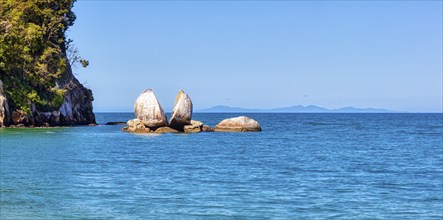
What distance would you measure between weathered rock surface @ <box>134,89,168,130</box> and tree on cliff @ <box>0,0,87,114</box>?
14947mm

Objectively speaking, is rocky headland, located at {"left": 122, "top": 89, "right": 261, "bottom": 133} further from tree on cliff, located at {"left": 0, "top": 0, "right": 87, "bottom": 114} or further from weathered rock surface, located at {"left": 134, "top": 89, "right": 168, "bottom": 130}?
tree on cliff, located at {"left": 0, "top": 0, "right": 87, "bottom": 114}

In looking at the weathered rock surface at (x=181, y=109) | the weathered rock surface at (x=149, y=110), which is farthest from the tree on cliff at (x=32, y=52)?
the weathered rock surface at (x=181, y=109)

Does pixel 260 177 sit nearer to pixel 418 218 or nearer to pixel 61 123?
pixel 418 218

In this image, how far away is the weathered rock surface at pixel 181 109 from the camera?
5691 cm

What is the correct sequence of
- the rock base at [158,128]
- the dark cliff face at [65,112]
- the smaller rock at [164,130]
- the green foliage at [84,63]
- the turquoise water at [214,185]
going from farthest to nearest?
the green foliage at [84,63] → the dark cliff face at [65,112] → the rock base at [158,128] → the smaller rock at [164,130] → the turquoise water at [214,185]

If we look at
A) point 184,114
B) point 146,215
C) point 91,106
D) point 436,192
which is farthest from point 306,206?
point 91,106

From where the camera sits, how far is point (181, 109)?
187 feet

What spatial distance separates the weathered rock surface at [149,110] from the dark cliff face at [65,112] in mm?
14957

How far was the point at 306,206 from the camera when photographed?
17.0 metres

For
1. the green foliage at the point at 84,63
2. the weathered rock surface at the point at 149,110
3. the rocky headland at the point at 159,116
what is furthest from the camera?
the green foliage at the point at 84,63

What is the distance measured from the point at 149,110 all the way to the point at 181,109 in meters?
3.15

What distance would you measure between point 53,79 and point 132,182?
5181cm

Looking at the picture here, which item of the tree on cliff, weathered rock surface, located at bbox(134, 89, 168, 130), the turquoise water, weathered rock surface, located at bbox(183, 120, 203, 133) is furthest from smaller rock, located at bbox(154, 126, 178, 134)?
the turquoise water

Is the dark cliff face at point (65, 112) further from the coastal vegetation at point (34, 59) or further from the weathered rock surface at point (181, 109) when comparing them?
the weathered rock surface at point (181, 109)
